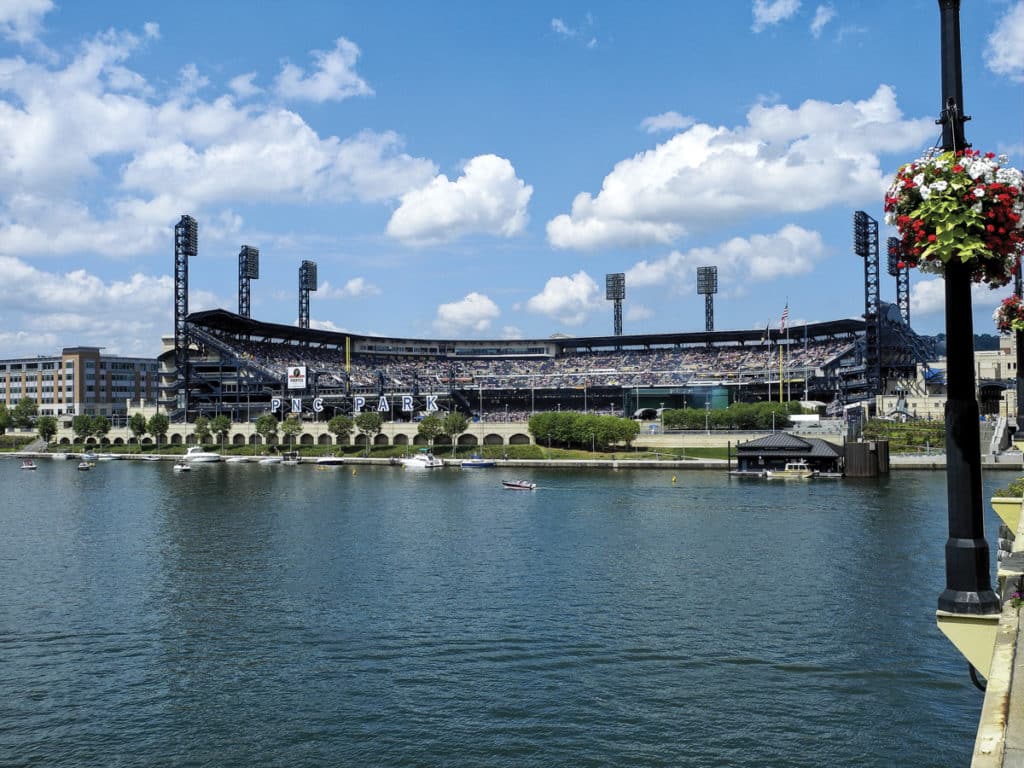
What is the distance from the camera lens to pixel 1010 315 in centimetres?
2438

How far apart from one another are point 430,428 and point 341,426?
68.7 feet

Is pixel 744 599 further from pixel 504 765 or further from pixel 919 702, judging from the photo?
pixel 504 765

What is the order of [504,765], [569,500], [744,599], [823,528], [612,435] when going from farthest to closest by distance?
[612,435] < [569,500] < [823,528] < [744,599] < [504,765]

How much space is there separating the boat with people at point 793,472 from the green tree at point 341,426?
9320 cm

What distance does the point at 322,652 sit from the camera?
4116cm

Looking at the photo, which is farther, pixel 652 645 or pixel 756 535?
pixel 756 535


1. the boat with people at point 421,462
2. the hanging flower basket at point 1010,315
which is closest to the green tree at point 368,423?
the boat with people at point 421,462

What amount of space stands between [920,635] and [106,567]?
5339 centimetres

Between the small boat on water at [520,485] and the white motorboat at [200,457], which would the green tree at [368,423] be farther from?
the small boat on water at [520,485]

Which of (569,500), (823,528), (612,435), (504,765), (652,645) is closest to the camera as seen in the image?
(504,765)

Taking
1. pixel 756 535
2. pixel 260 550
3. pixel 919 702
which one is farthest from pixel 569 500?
pixel 919 702

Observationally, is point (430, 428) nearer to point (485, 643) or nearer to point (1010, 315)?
point (485, 643)

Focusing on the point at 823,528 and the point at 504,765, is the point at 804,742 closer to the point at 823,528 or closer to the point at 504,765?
the point at 504,765

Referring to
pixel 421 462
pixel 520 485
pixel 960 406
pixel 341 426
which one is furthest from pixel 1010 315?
pixel 341 426
